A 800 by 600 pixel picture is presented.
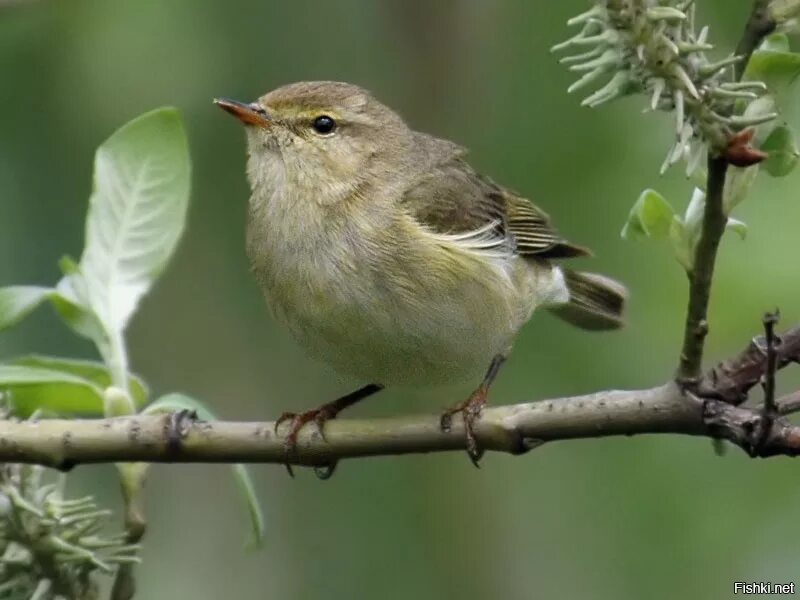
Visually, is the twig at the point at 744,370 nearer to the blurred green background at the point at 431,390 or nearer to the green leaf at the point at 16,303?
the green leaf at the point at 16,303

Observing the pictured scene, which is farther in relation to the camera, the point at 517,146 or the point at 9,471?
the point at 517,146

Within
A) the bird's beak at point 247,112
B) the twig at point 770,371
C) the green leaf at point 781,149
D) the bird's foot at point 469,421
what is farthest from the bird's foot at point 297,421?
the green leaf at point 781,149

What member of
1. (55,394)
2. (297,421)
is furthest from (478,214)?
(55,394)

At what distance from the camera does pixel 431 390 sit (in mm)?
3869

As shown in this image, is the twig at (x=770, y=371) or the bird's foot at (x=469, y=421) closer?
the twig at (x=770, y=371)

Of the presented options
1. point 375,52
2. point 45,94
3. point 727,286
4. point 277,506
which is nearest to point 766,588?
point 727,286

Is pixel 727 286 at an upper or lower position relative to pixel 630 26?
lower

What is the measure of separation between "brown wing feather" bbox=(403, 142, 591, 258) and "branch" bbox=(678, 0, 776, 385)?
1.61 meters

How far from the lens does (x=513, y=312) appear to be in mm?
3621

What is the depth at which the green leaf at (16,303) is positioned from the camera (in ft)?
8.09

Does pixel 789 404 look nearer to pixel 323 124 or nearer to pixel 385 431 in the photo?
pixel 385 431

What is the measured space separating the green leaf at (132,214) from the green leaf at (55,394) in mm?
164

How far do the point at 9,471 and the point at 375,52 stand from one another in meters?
2.53

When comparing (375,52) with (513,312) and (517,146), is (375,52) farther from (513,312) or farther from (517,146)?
(513,312)
